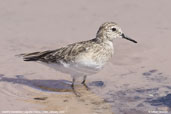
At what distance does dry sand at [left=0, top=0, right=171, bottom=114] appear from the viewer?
12.2 metres

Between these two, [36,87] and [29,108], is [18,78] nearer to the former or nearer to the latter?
[36,87]

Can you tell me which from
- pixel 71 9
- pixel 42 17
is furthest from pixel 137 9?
pixel 42 17

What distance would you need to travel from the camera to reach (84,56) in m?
12.5

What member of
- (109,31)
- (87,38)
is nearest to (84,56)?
(109,31)

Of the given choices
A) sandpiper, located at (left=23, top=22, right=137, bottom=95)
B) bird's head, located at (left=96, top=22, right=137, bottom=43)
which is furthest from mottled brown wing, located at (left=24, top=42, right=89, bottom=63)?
bird's head, located at (left=96, top=22, right=137, bottom=43)

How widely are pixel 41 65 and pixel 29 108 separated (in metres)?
2.99

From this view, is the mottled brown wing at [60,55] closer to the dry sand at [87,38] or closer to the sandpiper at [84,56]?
the sandpiper at [84,56]

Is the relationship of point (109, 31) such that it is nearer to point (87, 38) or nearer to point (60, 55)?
point (60, 55)

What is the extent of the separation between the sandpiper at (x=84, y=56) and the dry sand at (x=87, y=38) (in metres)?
0.67

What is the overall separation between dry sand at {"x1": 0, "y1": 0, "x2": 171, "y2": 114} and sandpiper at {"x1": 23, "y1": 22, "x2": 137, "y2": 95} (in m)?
0.67

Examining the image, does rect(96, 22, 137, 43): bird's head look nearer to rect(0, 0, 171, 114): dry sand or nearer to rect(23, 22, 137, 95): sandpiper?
rect(23, 22, 137, 95): sandpiper

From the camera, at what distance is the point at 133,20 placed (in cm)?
1728

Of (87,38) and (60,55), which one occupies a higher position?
(87,38)

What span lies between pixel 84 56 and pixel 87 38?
358cm
